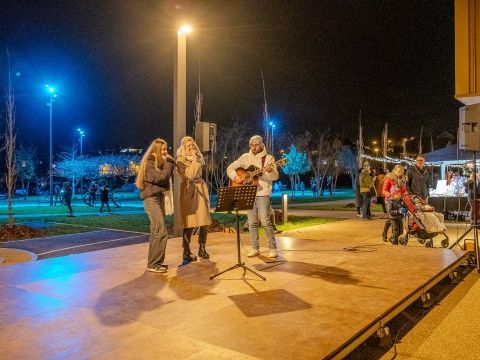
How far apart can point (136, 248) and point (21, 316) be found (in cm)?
356

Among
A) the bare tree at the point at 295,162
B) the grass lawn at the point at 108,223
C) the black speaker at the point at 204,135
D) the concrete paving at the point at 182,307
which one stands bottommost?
the grass lawn at the point at 108,223

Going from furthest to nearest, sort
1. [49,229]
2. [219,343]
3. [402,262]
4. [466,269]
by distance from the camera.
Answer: [49,229] < [466,269] < [402,262] < [219,343]

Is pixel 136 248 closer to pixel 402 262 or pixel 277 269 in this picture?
pixel 277 269

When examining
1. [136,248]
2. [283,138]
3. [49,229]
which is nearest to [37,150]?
[283,138]

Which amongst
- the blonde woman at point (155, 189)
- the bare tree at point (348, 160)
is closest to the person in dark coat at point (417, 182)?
the blonde woman at point (155, 189)

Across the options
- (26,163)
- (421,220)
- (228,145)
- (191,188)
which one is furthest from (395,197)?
(26,163)

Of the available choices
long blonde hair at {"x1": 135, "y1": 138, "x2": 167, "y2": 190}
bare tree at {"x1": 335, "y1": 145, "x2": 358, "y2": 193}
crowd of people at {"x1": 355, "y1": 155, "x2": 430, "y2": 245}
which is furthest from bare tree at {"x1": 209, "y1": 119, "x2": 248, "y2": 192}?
long blonde hair at {"x1": 135, "y1": 138, "x2": 167, "y2": 190}

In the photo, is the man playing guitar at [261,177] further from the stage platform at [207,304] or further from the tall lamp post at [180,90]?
the tall lamp post at [180,90]

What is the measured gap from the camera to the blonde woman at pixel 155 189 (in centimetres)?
580

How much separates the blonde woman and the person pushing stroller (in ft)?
17.5

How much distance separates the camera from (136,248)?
7641 millimetres

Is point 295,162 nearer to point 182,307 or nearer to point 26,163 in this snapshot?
point 26,163

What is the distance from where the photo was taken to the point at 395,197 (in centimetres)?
918

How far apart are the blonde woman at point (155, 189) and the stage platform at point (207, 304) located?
10.7 inches
